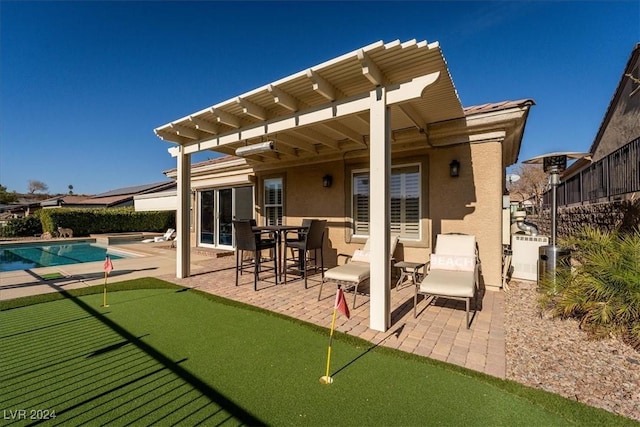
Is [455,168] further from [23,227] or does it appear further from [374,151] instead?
[23,227]

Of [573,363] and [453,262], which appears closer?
[573,363]

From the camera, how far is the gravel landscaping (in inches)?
107

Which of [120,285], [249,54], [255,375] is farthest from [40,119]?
[255,375]

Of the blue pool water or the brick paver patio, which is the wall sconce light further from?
the blue pool water

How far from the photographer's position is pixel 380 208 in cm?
422

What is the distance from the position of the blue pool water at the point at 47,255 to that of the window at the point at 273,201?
858 cm

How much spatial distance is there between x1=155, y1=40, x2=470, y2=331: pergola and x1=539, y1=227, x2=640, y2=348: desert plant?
9.61ft

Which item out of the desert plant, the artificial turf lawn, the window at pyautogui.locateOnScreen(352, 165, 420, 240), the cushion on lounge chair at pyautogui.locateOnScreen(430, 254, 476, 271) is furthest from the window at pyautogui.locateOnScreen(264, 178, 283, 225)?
the desert plant

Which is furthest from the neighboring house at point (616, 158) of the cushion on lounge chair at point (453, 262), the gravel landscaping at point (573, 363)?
the gravel landscaping at point (573, 363)

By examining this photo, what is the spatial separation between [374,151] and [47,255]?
60.4ft

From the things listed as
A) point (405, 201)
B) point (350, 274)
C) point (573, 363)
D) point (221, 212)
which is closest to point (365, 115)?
point (405, 201)

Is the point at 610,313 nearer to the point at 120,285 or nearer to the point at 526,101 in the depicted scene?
the point at 526,101

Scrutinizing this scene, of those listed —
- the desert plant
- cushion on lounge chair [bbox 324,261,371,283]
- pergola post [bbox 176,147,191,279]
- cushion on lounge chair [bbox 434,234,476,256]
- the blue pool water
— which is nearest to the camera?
the desert plant

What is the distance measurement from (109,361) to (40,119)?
22.9 m
